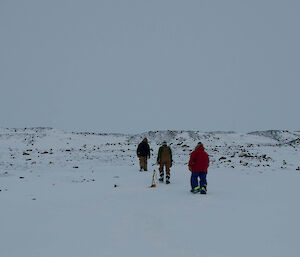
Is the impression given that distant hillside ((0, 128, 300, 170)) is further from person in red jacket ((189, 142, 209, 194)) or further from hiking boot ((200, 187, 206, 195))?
hiking boot ((200, 187, 206, 195))

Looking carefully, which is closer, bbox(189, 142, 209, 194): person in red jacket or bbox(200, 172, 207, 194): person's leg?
bbox(200, 172, 207, 194): person's leg

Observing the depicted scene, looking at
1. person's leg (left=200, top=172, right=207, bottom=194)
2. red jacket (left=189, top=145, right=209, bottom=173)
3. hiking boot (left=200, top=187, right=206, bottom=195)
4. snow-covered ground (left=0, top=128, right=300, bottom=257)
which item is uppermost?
red jacket (left=189, top=145, right=209, bottom=173)

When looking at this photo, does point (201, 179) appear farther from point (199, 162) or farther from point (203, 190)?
point (199, 162)

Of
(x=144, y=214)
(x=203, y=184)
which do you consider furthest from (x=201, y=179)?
(x=144, y=214)

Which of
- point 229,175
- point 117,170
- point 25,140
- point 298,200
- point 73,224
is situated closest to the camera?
point 73,224

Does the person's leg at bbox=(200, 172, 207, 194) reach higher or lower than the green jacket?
lower

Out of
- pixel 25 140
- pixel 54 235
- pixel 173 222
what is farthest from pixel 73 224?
pixel 25 140

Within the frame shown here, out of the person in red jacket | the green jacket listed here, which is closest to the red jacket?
the person in red jacket

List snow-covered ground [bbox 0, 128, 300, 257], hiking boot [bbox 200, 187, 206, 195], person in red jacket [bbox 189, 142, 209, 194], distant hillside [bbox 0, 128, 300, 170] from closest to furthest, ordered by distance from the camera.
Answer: snow-covered ground [bbox 0, 128, 300, 257] < hiking boot [bbox 200, 187, 206, 195] < person in red jacket [bbox 189, 142, 209, 194] < distant hillside [bbox 0, 128, 300, 170]

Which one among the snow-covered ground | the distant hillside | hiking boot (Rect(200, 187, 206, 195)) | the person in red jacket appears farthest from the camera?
the distant hillside

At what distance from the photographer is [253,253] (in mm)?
5879

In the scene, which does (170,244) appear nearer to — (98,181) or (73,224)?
(73,224)

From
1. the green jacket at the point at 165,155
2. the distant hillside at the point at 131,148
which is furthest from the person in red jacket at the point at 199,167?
the distant hillside at the point at 131,148

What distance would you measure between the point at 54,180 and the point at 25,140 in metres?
29.2
